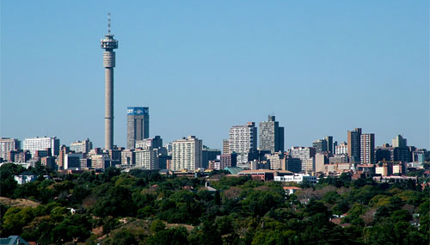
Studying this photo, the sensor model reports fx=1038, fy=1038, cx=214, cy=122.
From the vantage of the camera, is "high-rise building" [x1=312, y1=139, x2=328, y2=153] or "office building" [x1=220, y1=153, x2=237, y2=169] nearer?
"office building" [x1=220, y1=153, x2=237, y2=169]

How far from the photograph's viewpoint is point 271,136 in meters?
176

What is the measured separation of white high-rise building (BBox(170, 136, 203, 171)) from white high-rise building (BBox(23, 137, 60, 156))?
1112 inches

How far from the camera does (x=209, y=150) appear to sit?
171 meters

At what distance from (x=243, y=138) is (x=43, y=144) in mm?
38989

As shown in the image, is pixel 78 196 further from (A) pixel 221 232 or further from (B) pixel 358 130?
(B) pixel 358 130

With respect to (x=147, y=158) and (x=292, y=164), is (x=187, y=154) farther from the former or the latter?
(x=292, y=164)

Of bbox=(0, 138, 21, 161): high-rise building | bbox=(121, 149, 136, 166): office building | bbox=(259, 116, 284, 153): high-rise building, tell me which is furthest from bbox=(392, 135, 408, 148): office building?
bbox=(0, 138, 21, 161): high-rise building

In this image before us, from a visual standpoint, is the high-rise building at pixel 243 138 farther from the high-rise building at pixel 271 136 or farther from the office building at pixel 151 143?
the office building at pixel 151 143

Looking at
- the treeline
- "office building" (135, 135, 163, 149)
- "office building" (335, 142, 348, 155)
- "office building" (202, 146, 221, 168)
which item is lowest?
the treeline

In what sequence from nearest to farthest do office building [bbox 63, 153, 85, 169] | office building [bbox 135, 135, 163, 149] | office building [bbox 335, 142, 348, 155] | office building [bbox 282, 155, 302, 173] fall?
office building [bbox 282, 155, 302, 173] → office building [bbox 63, 153, 85, 169] → office building [bbox 335, 142, 348, 155] → office building [bbox 135, 135, 163, 149]

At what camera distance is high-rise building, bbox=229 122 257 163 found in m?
175

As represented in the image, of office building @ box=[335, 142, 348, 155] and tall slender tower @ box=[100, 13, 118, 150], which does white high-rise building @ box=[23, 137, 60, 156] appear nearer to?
tall slender tower @ box=[100, 13, 118, 150]

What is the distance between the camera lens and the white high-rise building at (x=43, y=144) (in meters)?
185

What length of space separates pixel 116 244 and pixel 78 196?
1493cm
